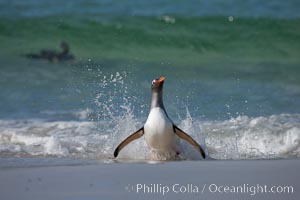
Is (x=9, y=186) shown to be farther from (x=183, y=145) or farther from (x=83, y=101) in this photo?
(x=83, y=101)

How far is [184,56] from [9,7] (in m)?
3.59

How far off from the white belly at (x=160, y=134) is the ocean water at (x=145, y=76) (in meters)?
0.12

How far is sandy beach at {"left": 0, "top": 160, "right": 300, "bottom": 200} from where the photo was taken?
4555mm

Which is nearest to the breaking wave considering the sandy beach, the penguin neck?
the penguin neck

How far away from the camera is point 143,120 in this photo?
8.19 m

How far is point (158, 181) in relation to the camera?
489 cm

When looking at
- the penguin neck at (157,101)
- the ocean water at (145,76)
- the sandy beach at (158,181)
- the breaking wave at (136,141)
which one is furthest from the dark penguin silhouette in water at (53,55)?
the sandy beach at (158,181)

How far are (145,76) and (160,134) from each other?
4923 mm

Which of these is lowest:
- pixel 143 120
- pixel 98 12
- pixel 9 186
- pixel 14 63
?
pixel 9 186

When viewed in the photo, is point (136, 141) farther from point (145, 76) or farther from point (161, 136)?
point (145, 76)

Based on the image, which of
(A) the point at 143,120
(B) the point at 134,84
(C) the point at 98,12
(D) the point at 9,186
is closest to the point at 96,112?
(A) the point at 143,120

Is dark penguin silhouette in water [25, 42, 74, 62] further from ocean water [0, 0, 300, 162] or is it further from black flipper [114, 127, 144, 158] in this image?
black flipper [114, 127, 144, 158]

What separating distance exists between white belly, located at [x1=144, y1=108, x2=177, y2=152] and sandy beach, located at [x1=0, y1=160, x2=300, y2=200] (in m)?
0.50

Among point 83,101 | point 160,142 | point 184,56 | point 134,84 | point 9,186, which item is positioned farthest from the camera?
point 184,56
